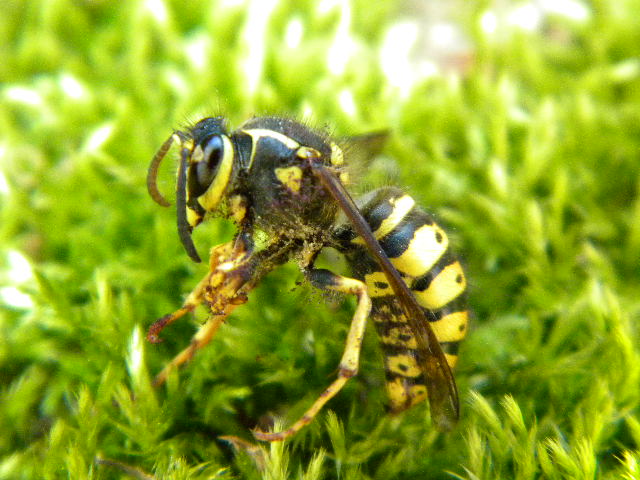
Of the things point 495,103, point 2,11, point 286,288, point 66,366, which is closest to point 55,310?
point 66,366

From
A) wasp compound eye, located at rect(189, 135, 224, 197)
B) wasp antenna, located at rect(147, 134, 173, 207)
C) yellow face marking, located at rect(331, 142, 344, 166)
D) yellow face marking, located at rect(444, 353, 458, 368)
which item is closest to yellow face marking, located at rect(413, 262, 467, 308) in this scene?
yellow face marking, located at rect(444, 353, 458, 368)

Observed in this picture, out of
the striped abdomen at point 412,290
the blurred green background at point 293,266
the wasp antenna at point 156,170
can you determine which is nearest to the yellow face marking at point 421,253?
the striped abdomen at point 412,290

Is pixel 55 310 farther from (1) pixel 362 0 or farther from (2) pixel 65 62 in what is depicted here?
(1) pixel 362 0

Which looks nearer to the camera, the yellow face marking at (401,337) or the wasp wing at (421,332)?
the wasp wing at (421,332)

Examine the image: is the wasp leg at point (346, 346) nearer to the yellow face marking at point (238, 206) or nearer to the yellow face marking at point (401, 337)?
the yellow face marking at point (401, 337)

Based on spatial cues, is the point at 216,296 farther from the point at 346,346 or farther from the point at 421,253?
the point at 421,253

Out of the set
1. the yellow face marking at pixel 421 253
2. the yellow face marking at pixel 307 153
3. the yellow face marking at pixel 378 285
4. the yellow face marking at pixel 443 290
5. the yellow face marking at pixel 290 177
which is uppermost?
the yellow face marking at pixel 307 153

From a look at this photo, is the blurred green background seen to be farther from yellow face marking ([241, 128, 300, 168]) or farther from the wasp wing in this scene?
yellow face marking ([241, 128, 300, 168])
